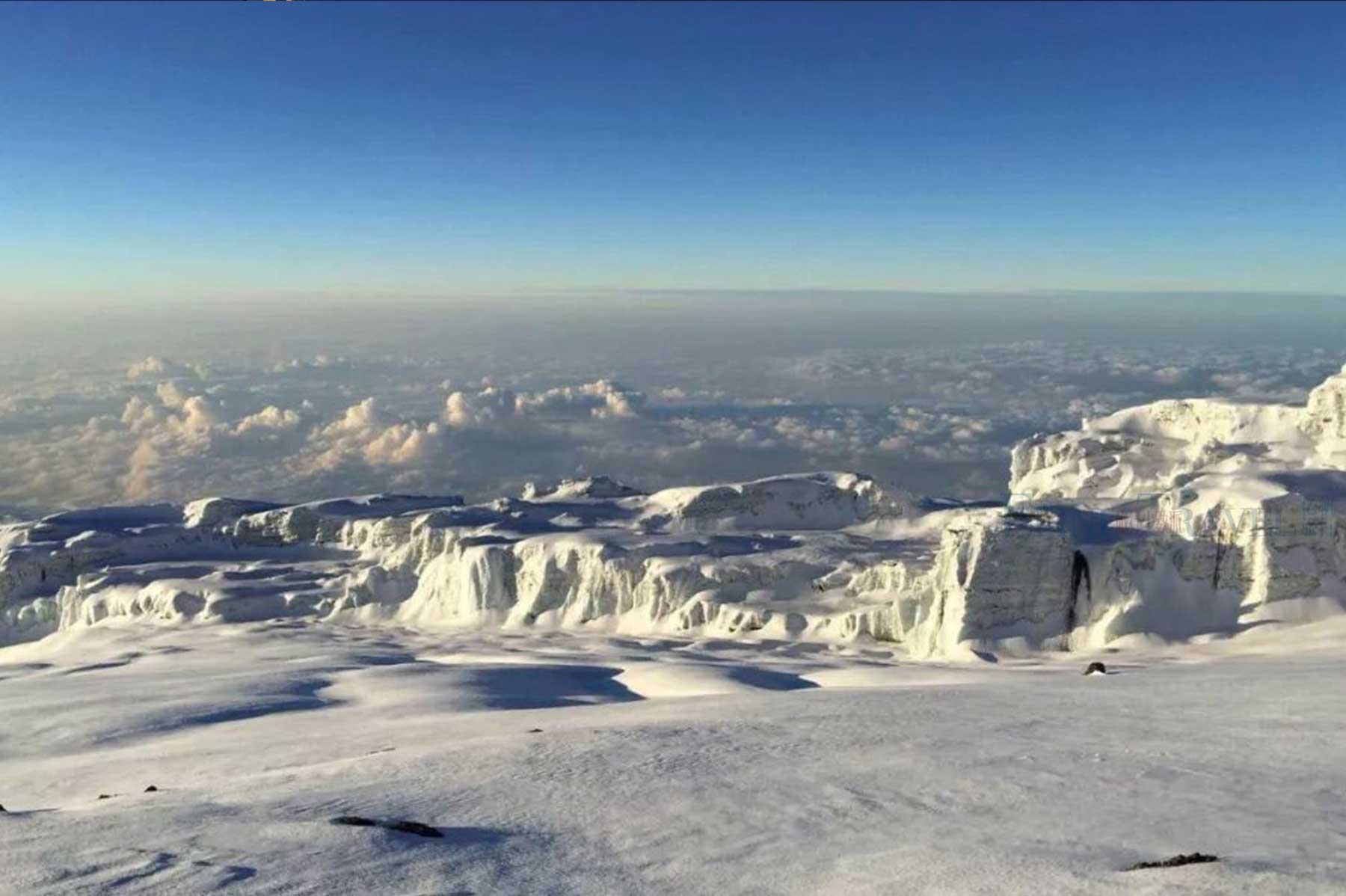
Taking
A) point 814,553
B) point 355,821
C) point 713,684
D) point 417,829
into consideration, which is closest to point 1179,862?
point 417,829

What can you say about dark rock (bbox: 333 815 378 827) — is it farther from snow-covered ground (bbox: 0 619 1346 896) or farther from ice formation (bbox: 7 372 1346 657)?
ice formation (bbox: 7 372 1346 657)

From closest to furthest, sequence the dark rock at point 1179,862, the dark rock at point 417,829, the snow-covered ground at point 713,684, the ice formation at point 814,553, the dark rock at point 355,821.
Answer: the dark rock at point 1179,862, the snow-covered ground at point 713,684, the dark rock at point 417,829, the dark rock at point 355,821, the ice formation at point 814,553

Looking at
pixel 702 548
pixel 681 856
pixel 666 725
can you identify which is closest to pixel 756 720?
pixel 666 725

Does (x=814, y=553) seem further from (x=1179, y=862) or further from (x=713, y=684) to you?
(x=1179, y=862)

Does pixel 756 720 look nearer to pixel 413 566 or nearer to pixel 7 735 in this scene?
pixel 7 735

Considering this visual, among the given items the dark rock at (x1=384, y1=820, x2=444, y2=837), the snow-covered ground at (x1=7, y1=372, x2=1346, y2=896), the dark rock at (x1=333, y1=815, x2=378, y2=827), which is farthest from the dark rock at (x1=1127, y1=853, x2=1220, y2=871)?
the dark rock at (x1=333, y1=815, x2=378, y2=827)

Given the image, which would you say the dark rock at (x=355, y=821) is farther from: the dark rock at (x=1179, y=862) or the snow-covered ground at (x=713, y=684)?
the dark rock at (x=1179, y=862)

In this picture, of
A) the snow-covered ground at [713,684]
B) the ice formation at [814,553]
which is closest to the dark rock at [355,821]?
the snow-covered ground at [713,684]
